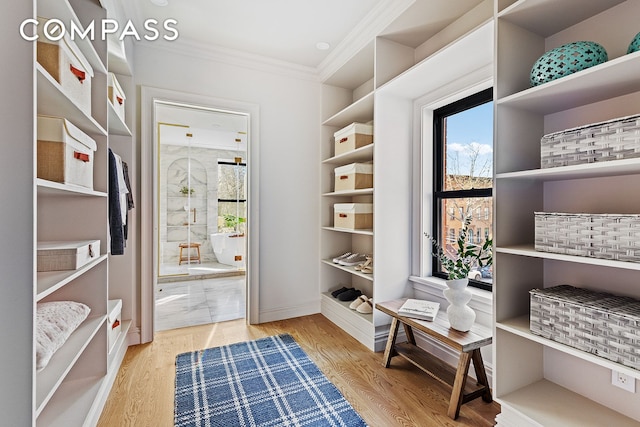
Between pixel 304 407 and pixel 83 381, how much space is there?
1.28 meters

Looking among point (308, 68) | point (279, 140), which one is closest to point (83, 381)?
point (279, 140)

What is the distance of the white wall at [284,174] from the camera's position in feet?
9.73

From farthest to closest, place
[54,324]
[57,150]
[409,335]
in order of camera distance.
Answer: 1. [409,335]
2. [54,324]
3. [57,150]

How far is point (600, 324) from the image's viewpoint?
117 centimetres

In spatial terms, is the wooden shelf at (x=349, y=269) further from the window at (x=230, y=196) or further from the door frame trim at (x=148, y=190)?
the window at (x=230, y=196)

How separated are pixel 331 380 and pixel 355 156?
193 centimetres

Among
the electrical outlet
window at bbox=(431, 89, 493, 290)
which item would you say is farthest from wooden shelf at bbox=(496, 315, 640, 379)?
window at bbox=(431, 89, 493, 290)

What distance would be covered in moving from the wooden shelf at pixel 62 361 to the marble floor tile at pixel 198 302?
4.56 feet

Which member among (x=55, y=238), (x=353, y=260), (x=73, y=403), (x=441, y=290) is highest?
(x=55, y=238)

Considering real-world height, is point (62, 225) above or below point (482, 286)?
above

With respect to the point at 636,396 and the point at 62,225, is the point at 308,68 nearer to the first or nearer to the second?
the point at 62,225

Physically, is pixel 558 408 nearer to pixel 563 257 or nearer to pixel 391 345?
pixel 563 257

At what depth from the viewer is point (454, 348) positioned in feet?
5.57

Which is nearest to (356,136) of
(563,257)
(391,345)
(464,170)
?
(464,170)
